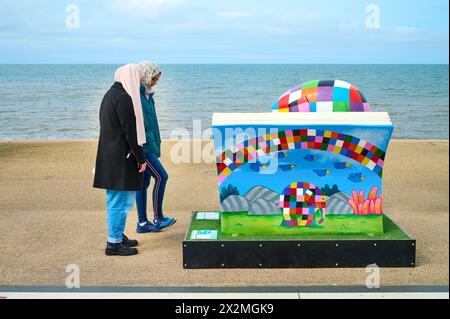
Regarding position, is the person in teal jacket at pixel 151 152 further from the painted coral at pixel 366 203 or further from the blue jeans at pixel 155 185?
the painted coral at pixel 366 203

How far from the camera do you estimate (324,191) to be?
16.1ft

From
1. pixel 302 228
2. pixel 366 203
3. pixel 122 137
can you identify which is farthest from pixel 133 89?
pixel 366 203

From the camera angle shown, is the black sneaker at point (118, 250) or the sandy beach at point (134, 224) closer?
the sandy beach at point (134, 224)

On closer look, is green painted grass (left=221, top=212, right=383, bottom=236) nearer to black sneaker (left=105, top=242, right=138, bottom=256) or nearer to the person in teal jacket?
black sneaker (left=105, top=242, right=138, bottom=256)

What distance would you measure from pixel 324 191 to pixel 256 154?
2.03ft

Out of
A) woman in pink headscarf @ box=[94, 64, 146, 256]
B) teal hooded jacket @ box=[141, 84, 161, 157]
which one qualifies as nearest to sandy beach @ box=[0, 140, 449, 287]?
woman in pink headscarf @ box=[94, 64, 146, 256]

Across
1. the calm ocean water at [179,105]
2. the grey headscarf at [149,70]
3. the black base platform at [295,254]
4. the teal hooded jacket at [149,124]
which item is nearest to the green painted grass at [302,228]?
the black base platform at [295,254]

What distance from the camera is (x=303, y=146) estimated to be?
483 centimetres

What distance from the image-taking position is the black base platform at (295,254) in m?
4.83

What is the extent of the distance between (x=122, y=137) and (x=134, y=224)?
165 centimetres

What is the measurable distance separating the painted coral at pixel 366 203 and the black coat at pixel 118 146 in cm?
170

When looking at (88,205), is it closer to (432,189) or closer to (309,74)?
(432,189)

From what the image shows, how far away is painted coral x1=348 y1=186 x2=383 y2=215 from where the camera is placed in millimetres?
4922

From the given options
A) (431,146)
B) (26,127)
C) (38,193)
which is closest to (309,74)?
(26,127)
